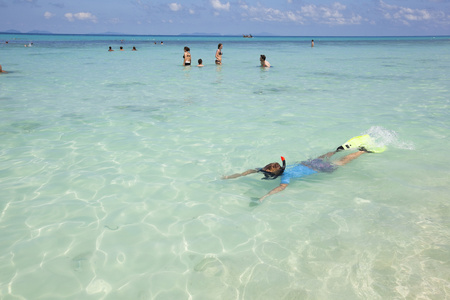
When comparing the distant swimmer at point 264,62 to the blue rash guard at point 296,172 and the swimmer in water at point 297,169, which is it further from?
the blue rash guard at point 296,172

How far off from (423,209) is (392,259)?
147 cm

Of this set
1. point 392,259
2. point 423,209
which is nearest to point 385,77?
point 423,209

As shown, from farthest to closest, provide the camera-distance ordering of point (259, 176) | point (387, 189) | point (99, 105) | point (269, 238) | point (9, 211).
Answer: point (99, 105) → point (259, 176) → point (387, 189) → point (9, 211) → point (269, 238)

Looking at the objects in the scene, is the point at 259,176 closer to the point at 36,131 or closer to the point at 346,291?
the point at 346,291

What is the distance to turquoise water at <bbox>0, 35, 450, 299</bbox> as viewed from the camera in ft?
10.7

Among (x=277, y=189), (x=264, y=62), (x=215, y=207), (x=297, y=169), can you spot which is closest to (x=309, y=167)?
(x=297, y=169)

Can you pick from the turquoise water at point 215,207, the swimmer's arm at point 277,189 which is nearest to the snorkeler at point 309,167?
the swimmer's arm at point 277,189

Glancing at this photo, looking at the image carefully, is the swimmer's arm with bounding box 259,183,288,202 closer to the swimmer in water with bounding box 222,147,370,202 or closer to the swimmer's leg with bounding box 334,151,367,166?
the swimmer in water with bounding box 222,147,370,202

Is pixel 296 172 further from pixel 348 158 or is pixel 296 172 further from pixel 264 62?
pixel 264 62

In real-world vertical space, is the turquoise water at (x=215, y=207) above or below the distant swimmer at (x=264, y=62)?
below

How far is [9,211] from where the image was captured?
4.45 m

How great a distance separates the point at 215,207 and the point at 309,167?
214 cm

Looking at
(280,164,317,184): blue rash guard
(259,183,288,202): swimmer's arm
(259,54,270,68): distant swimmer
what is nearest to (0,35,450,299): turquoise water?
(259,183,288,202): swimmer's arm

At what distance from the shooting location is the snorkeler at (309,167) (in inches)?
206
